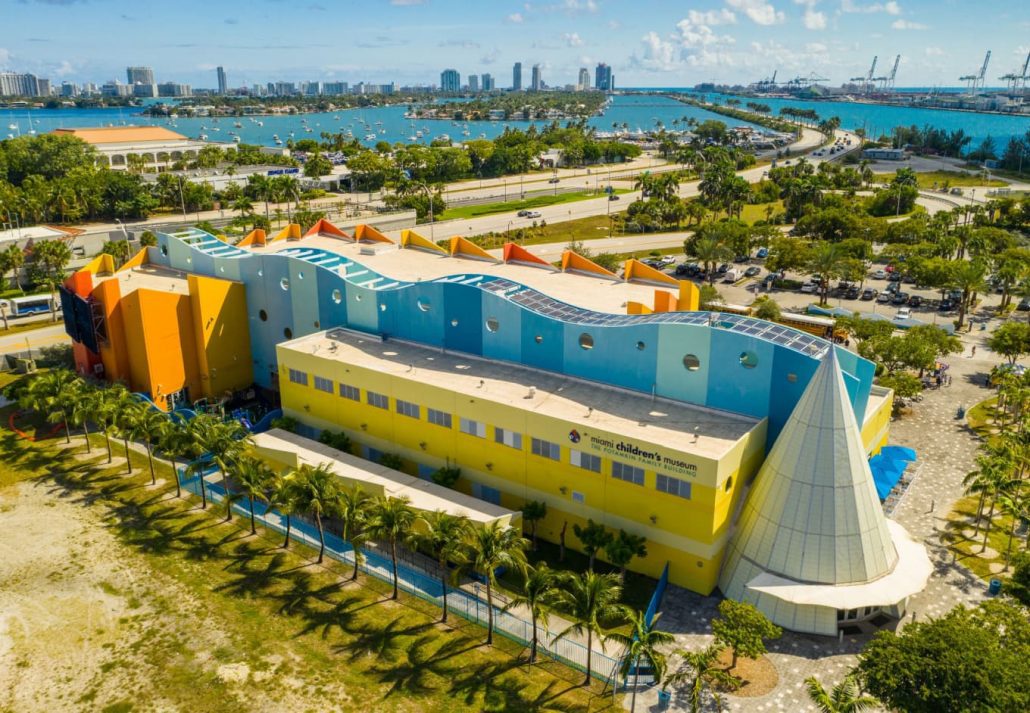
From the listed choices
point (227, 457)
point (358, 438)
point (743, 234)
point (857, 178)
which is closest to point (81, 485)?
point (227, 457)

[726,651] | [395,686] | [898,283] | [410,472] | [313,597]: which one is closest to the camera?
[395,686]

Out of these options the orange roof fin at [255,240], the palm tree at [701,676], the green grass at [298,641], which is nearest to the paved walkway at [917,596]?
the palm tree at [701,676]

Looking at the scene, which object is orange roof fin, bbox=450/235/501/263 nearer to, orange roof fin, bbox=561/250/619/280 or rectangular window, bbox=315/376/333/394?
orange roof fin, bbox=561/250/619/280

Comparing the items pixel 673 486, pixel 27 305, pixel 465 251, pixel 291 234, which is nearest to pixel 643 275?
pixel 465 251

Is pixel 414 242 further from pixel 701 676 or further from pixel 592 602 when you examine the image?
pixel 701 676

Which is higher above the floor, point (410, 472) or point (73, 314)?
point (73, 314)

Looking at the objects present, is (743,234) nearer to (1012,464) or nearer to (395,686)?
(1012,464)

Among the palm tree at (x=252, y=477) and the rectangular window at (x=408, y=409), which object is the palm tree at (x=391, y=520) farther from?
the rectangular window at (x=408, y=409)
